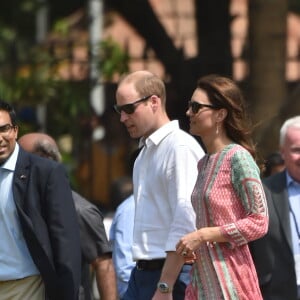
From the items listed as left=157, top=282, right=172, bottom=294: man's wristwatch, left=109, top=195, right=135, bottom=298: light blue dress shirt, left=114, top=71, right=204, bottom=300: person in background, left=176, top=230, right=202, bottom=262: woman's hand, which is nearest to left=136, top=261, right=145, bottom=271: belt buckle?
left=114, top=71, right=204, bottom=300: person in background

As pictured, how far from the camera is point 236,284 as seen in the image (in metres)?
6.45

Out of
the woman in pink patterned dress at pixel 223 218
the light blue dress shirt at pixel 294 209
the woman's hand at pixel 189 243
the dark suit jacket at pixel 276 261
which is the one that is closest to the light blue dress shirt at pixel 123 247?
the dark suit jacket at pixel 276 261

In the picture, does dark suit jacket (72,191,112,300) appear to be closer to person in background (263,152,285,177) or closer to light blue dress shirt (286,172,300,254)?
light blue dress shirt (286,172,300,254)

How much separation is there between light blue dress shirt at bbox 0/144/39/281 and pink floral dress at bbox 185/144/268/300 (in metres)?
0.99

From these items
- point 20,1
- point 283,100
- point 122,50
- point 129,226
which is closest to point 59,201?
point 129,226

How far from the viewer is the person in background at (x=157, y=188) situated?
6.75 meters

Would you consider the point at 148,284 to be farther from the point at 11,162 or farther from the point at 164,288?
the point at 11,162

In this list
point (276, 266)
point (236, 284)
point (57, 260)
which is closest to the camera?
point (236, 284)

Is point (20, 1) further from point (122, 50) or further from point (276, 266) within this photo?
point (276, 266)

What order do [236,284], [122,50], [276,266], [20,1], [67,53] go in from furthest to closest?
[20,1] < [67,53] < [122,50] < [276,266] < [236,284]

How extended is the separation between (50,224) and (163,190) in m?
0.65

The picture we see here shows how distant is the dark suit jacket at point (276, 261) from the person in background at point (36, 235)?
1229mm

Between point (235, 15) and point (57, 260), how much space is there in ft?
18.2

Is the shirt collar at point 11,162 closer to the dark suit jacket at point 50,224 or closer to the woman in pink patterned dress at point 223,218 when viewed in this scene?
the dark suit jacket at point 50,224
